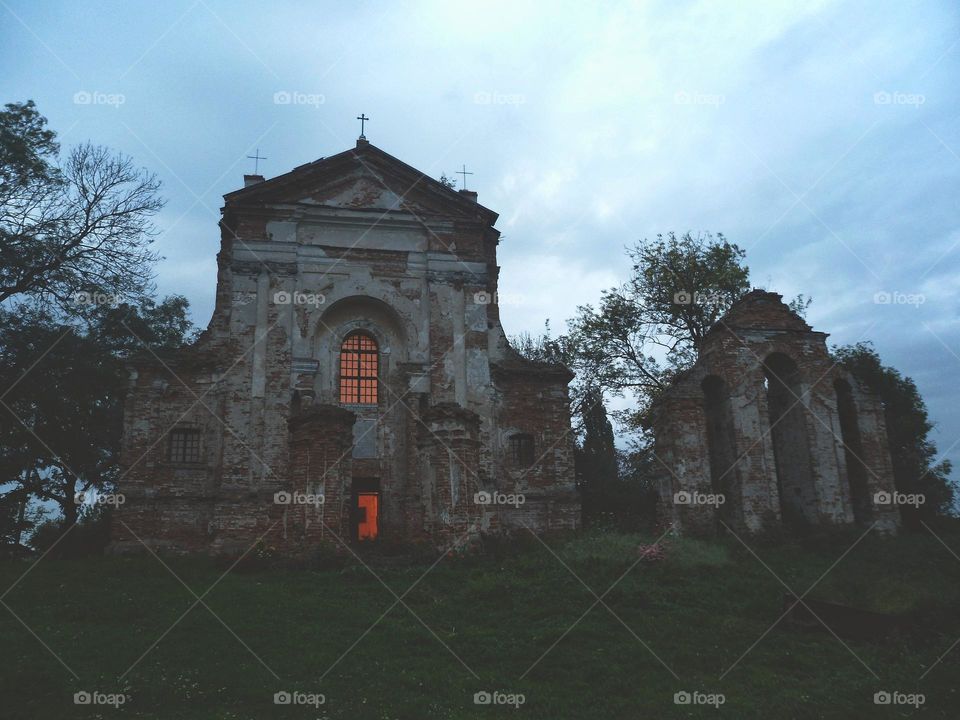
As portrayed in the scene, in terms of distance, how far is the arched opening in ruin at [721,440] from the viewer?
840 inches

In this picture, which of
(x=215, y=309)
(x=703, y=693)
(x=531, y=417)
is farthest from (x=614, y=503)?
(x=703, y=693)

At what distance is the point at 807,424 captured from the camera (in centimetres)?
2167

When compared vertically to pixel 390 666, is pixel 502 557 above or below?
above

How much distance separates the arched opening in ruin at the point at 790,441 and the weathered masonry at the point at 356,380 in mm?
6054

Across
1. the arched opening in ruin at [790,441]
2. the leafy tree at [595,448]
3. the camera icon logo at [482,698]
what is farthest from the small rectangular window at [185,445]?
the arched opening in ruin at [790,441]

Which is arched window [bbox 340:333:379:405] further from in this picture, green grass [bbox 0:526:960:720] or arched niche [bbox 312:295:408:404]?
green grass [bbox 0:526:960:720]

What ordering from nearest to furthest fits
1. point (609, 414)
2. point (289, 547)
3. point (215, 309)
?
point (289, 547), point (215, 309), point (609, 414)

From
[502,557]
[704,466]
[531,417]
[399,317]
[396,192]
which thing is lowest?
[502,557]

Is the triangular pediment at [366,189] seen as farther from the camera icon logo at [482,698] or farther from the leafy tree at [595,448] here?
the camera icon logo at [482,698]

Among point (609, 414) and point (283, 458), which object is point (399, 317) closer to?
point (283, 458)

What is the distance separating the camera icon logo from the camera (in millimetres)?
9758

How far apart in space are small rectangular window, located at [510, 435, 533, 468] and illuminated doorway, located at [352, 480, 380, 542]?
13.9 feet

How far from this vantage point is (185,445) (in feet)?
70.7

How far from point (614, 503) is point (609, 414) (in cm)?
804
